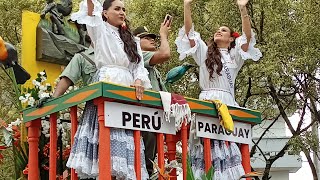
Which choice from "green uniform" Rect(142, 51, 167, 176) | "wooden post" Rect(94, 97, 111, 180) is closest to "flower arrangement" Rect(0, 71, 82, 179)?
"green uniform" Rect(142, 51, 167, 176)

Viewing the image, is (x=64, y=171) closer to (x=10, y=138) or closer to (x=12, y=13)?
(x=10, y=138)

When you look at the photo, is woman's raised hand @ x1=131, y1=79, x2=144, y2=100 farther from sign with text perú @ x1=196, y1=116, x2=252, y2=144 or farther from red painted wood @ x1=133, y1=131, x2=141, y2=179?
sign with text perú @ x1=196, y1=116, x2=252, y2=144

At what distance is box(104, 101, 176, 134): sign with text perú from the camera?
3758 millimetres

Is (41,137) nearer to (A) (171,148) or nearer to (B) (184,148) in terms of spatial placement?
(A) (171,148)

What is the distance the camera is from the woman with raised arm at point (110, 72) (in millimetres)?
3846

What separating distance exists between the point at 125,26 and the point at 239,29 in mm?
4132

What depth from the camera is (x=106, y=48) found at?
13.9 feet

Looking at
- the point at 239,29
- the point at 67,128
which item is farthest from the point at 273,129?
the point at 67,128

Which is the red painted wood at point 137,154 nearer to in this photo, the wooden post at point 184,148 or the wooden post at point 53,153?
the wooden post at point 184,148

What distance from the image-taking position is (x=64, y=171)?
16.7ft

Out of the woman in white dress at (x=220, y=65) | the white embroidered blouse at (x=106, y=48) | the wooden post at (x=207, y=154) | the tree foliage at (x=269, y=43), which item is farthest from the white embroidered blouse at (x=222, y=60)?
the tree foliage at (x=269, y=43)

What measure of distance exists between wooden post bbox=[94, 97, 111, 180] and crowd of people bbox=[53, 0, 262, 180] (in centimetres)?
12

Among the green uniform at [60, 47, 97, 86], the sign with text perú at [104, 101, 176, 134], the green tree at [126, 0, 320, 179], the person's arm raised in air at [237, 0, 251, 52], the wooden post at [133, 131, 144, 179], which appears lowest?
the wooden post at [133, 131, 144, 179]

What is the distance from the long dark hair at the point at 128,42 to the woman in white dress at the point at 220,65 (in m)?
0.63
